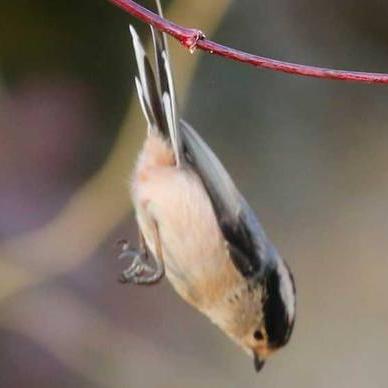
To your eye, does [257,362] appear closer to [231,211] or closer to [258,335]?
[258,335]

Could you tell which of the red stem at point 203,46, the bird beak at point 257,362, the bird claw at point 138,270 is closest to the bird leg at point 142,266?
the bird claw at point 138,270

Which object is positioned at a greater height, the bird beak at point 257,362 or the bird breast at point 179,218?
the bird breast at point 179,218

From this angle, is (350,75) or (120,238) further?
(120,238)

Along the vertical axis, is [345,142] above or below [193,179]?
above

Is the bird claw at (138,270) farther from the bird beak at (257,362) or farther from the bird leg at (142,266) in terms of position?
the bird beak at (257,362)

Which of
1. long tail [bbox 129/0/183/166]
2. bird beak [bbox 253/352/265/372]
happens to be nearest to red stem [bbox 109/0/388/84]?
long tail [bbox 129/0/183/166]

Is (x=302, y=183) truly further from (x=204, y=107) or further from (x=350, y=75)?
(x=350, y=75)

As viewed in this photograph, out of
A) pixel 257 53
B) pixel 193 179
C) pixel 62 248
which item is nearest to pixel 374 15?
pixel 257 53

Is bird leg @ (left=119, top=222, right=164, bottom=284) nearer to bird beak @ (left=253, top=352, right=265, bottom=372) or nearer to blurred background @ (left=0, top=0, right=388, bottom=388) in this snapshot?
blurred background @ (left=0, top=0, right=388, bottom=388)
